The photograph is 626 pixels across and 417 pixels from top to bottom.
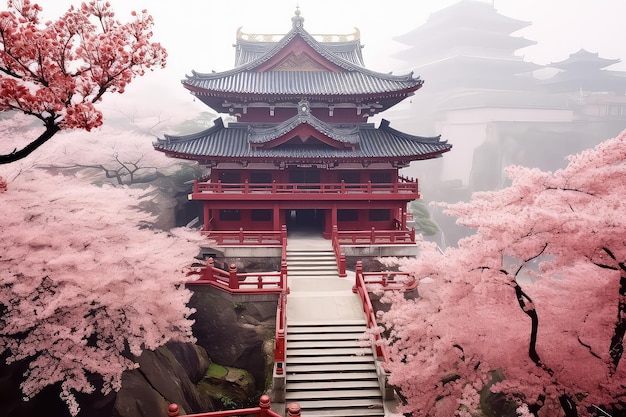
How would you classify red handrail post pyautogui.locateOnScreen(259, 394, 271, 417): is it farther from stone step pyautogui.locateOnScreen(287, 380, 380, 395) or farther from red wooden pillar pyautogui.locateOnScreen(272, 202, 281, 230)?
red wooden pillar pyautogui.locateOnScreen(272, 202, 281, 230)

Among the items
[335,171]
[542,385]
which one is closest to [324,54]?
[335,171]

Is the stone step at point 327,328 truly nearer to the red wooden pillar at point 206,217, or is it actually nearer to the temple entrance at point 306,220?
the red wooden pillar at point 206,217

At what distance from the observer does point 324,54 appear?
21859 mm

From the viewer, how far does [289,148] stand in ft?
64.8

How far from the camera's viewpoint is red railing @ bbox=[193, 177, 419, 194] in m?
19.0

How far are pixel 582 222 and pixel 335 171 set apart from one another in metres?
14.8

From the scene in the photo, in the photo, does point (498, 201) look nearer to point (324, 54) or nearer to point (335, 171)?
point (335, 171)

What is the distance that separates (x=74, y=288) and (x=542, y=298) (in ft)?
37.9

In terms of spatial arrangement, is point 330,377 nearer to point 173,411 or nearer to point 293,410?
point 293,410

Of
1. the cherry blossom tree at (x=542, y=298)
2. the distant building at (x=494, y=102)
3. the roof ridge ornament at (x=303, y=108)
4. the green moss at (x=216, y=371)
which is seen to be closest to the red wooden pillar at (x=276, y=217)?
the roof ridge ornament at (x=303, y=108)

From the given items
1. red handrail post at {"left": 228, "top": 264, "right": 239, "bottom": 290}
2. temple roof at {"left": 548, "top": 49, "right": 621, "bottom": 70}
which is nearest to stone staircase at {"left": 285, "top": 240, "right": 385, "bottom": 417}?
red handrail post at {"left": 228, "top": 264, "right": 239, "bottom": 290}

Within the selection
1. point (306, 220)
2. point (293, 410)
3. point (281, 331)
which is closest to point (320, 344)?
point (281, 331)

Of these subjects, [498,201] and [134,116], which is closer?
[498,201]

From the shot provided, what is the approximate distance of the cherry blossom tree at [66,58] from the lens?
4996 mm
